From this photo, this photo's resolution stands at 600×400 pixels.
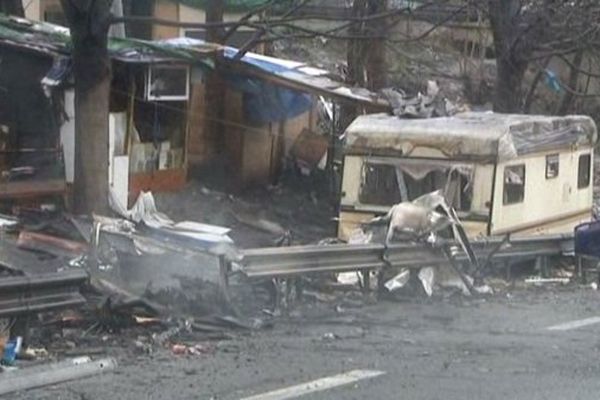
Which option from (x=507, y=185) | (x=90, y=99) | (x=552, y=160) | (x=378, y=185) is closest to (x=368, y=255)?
(x=378, y=185)

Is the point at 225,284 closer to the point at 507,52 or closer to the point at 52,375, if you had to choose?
the point at 52,375

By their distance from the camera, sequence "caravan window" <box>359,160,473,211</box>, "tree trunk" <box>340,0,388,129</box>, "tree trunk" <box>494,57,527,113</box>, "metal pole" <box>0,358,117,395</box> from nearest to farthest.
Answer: "metal pole" <box>0,358,117,395</box>
"caravan window" <box>359,160,473,211</box>
"tree trunk" <box>494,57,527,113</box>
"tree trunk" <box>340,0,388,129</box>

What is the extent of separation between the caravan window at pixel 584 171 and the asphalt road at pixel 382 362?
7.36 meters

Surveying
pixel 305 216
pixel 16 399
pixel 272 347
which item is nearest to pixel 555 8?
pixel 305 216

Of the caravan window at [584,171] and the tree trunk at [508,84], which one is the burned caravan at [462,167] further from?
the tree trunk at [508,84]

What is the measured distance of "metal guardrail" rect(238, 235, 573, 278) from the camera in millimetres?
13484

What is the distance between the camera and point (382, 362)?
10688 millimetres

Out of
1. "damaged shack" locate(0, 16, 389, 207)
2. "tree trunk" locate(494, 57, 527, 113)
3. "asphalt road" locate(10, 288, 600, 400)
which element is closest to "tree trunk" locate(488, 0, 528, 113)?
"tree trunk" locate(494, 57, 527, 113)

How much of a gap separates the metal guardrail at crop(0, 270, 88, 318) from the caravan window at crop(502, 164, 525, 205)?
842 centimetres

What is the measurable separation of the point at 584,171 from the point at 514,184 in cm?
322

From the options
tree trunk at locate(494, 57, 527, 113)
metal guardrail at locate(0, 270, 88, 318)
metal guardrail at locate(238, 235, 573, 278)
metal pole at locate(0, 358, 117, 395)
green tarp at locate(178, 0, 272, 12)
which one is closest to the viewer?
metal pole at locate(0, 358, 117, 395)

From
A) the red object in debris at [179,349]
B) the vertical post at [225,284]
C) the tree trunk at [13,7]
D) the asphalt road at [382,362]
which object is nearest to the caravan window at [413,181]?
the asphalt road at [382,362]

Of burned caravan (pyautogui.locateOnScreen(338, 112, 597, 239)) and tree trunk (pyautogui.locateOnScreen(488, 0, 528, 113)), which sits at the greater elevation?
tree trunk (pyautogui.locateOnScreen(488, 0, 528, 113))

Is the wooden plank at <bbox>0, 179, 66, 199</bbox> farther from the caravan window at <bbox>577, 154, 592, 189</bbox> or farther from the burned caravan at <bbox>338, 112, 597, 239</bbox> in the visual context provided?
the caravan window at <bbox>577, 154, 592, 189</bbox>
